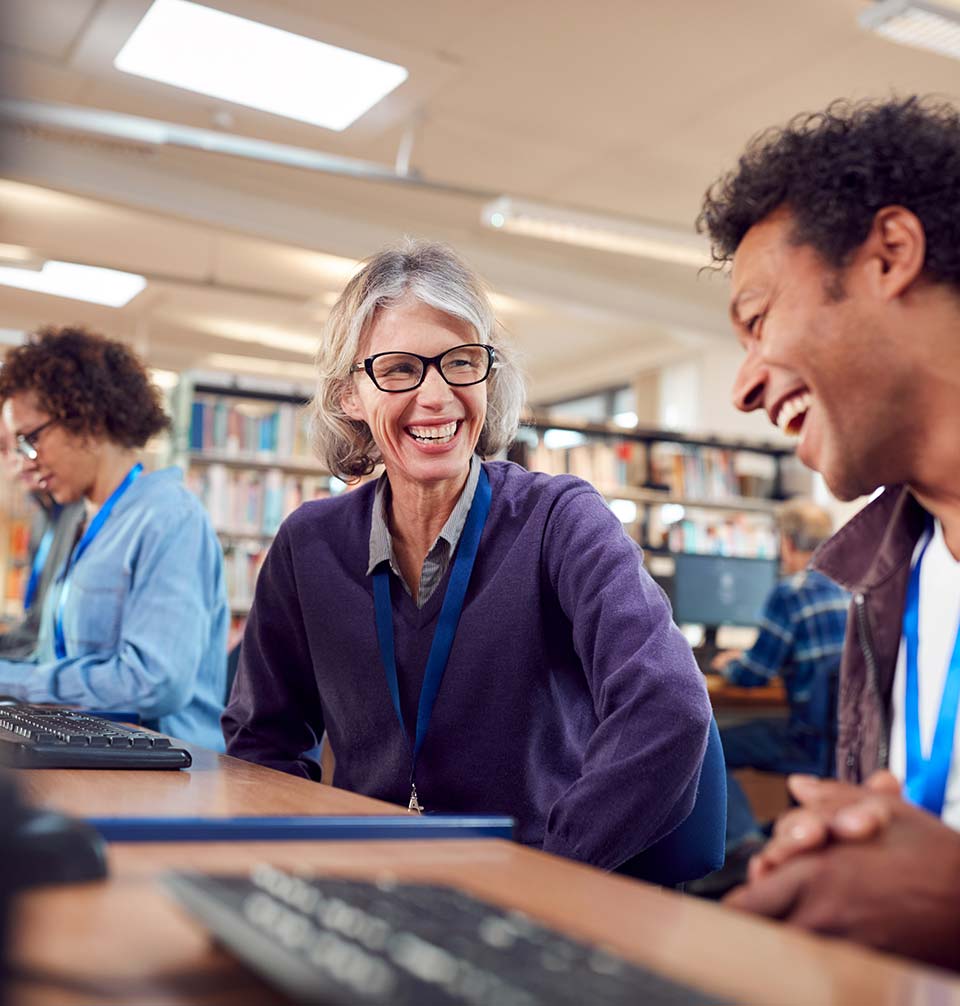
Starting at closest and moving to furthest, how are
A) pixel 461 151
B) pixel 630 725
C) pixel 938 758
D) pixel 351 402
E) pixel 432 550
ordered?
pixel 938 758, pixel 630 725, pixel 432 550, pixel 351 402, pixel 461 151

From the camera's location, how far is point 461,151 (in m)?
6.53

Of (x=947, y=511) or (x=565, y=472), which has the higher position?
(x=565, y=472)

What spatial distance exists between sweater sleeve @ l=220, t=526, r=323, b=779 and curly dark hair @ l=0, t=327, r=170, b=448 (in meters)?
1.13

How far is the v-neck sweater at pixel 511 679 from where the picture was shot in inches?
50.7

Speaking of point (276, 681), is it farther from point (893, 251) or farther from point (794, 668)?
point (794, 668)

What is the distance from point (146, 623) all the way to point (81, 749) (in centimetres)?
95

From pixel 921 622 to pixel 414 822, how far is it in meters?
0.54

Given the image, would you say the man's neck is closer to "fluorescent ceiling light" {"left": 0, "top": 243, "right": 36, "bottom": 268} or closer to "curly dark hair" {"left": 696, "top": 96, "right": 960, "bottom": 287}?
"curly dark hair" {"left": 696, "top": 96, "right": 960, "bottom": 287}

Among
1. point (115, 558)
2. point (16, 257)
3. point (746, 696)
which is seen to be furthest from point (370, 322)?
point (16, 257)

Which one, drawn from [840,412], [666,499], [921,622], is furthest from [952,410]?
[666,499]

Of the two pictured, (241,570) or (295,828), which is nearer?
(295,828)

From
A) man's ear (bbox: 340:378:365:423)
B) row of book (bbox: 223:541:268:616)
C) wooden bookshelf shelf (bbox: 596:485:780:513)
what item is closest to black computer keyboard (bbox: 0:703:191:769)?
man's ear (bbox: 340:378:365:423)

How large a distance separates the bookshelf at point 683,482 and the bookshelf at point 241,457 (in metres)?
1.54

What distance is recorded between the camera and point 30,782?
118cm
